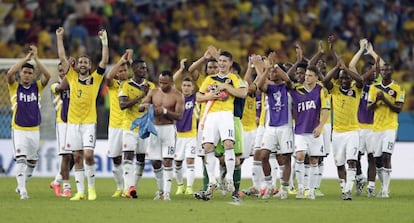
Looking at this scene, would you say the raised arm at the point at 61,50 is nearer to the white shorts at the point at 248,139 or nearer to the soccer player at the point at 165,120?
the soccer player at the point at 165,120

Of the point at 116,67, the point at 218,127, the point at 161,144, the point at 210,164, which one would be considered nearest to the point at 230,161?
the point at 210,164

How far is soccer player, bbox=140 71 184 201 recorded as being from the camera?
77.3 ft

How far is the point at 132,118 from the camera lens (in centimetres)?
2439

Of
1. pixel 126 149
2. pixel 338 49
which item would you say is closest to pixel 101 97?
pixel 338 49

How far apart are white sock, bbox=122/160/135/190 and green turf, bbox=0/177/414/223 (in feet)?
1.19

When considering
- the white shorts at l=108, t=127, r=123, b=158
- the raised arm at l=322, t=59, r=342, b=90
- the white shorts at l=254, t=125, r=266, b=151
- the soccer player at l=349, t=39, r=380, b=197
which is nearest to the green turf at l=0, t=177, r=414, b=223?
the soccer player at l=349, t=39, r=380, b=197

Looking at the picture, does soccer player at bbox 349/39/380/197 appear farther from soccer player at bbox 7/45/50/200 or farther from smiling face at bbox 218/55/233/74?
soccer player at bbox 7/45/50/200

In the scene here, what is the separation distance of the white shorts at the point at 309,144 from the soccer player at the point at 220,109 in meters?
2.23

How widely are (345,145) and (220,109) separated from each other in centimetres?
333

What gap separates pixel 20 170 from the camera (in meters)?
23.8

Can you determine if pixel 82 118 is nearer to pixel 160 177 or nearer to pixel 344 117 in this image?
pixel 160 177

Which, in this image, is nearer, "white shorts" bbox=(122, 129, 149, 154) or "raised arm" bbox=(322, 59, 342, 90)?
"raised arm" bbox=(322, 59, 342, 90)

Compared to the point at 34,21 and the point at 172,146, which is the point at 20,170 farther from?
the point at 34,21

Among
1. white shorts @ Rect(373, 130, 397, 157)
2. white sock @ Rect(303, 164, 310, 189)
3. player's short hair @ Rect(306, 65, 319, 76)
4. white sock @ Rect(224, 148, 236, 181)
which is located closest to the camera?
white sock @ Rect(224, 148, 236, 181)
